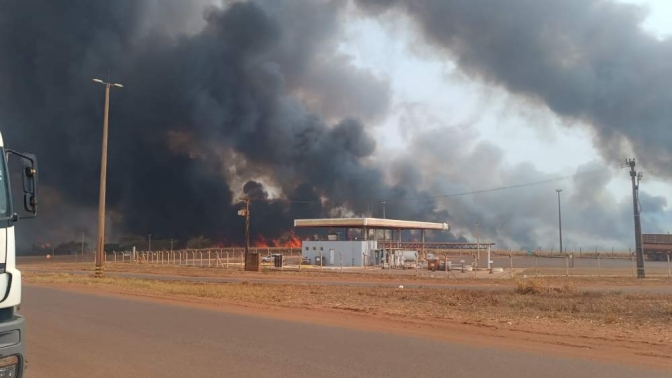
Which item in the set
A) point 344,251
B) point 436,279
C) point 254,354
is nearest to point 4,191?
point 254,354

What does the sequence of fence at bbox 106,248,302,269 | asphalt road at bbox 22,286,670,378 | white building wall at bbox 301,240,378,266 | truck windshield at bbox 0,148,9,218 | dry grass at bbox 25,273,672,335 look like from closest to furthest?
truck windshield at bbox 0,148,9,218
asphalt road at bbox 22,286,670,378
dry grass at bbox 25,273,672,335
white building wall at bbox 301,240,378,266
fence at bbox 106,248,302,269

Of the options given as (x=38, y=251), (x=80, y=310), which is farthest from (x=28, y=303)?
(x=38, y=251)

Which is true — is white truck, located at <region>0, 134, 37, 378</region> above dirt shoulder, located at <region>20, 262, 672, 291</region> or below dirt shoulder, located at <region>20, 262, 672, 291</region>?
above

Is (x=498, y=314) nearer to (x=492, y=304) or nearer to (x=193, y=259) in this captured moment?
(x=492, y=304)

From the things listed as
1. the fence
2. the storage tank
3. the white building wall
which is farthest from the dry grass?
the storage tank

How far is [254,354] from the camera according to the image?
31.7 ft

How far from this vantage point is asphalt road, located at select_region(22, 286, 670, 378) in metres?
8.33

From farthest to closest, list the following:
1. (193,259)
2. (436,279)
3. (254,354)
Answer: (193,259) → (436,279) → (254,354)

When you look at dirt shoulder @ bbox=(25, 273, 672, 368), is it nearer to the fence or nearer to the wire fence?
the wire fence

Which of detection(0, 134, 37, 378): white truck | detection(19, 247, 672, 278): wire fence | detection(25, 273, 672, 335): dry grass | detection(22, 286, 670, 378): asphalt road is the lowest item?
detection(19, 247, 672, 278): wire fence

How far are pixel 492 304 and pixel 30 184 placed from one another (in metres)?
16.8

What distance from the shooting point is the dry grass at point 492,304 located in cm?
1567

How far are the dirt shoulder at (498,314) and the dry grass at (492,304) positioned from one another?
3cm

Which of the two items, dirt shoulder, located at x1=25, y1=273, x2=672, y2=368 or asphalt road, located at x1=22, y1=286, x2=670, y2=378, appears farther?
dirt shoulder, located at x1=25, y1=273, x2=672, y2=368
